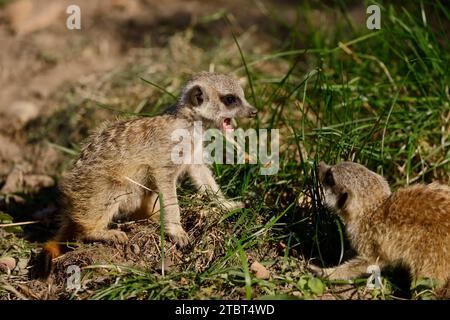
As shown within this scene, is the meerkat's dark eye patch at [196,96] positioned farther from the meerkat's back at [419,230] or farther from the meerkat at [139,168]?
the meerkat's back at [419,230]

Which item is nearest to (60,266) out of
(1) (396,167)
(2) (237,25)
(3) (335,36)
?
(1) (396,167)

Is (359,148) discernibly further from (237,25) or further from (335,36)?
(237,25)

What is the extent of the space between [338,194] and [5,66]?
5545 millimetres

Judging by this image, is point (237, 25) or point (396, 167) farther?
point (237, 25)

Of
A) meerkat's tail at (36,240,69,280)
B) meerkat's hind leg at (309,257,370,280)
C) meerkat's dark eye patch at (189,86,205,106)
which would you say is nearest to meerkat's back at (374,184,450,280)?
meerkat's hind leg at (309,257,370,280)

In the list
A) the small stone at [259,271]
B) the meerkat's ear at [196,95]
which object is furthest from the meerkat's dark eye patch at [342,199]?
the meerkat's ear at [196,95]

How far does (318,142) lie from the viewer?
18.3 feet

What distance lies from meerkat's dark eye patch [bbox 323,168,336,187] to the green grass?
0.08 meters

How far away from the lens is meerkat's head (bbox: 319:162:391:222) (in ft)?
15.7

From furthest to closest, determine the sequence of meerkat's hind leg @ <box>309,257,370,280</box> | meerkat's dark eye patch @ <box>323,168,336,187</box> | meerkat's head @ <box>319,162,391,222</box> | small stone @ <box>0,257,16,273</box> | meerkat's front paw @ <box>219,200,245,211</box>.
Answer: meerkat's front paw @ <box>219,200,245,211</box>, small stone @ <box>0,257,16,273</box>, meerkat's dark eye patch @ <box>323,168,336,187</box>, meerkat's head @ <box>319,162,391,222</box>, meerkat's hind leg @ <box>309,257,370,280</box>

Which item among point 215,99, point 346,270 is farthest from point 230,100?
point 346,270

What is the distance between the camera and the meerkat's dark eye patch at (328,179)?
490 centimetres

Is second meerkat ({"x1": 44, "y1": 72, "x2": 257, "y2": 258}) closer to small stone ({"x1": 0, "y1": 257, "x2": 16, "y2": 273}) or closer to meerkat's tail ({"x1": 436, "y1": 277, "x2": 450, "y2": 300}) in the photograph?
small stone ({"x1": 0, "y1": 257, "x2": 16, "y2": 273})
